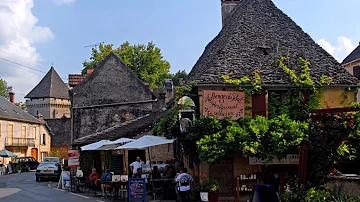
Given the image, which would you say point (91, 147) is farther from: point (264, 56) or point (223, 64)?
point (264, 56)

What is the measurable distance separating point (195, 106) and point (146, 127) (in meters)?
6.98

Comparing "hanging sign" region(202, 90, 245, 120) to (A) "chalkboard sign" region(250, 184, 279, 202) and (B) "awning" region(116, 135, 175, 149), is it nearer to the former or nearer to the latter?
(B) "awning" region(116, 135, 175, 149)

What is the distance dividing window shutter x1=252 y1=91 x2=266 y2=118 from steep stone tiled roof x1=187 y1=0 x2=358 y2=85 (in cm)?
58

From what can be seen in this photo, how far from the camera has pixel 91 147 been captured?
22.2 meters

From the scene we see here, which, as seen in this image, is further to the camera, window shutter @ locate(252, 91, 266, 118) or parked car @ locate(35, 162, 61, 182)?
parked car @ locate(35, 162, 61, 182)

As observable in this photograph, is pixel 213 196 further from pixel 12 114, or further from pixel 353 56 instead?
pixel 12 114

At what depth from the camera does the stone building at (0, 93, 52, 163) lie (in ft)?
200

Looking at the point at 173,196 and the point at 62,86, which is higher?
the point at 62,86

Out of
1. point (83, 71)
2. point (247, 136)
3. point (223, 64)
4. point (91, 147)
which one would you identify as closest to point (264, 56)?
point (223, 64)

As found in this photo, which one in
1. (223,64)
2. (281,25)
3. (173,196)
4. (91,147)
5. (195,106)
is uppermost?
(281,25)

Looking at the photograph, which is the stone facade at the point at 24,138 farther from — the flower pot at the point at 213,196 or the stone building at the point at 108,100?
the flower pot at the point at 213,196

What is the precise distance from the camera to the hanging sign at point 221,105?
18.6 meters

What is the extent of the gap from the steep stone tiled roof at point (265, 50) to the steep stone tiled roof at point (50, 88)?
248 feet

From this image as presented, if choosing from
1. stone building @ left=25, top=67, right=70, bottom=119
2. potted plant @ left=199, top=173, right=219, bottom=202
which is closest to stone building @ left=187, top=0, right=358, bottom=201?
potted plant @ left=199, top=173, right=219, bottom=202
